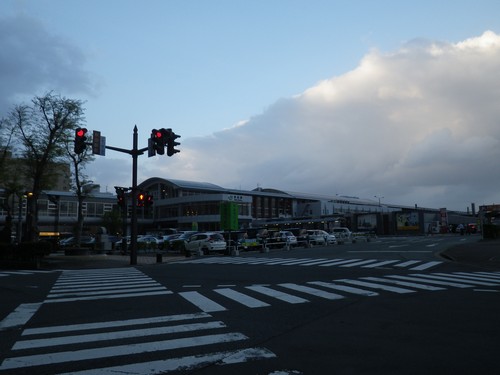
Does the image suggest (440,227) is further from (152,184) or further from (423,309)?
(423,309)

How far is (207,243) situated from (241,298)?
23312 mm

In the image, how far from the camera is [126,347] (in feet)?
20.8

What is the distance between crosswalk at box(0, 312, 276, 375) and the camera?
17.9 feet

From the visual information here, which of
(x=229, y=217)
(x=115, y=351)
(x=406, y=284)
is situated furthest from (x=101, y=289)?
(x=229, y=217)

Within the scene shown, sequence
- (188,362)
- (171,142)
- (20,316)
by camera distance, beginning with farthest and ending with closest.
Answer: (171,142) → (20,316) → (188,362)

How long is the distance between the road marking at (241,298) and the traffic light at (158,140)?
9.59 meters

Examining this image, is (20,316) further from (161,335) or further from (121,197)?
(121,197)

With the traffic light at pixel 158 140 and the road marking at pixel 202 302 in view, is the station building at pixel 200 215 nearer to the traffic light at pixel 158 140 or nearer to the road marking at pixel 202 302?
the traffic light at pixel 158 140

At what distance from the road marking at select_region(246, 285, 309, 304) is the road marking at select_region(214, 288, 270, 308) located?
642 millimetres

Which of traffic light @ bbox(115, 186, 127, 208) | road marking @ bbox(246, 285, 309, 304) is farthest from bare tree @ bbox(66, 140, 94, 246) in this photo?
road marking @ bbox(246, 285, 309, 304)

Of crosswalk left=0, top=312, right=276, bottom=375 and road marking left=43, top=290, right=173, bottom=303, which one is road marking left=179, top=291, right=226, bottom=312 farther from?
crosswalk left=0, top=312, right=276, bottom=375

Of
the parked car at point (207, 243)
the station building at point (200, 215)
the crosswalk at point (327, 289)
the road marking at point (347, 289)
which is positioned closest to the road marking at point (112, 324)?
the crosswalk at point (327, 289)

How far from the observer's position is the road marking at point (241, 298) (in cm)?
984

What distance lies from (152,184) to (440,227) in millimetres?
55558
